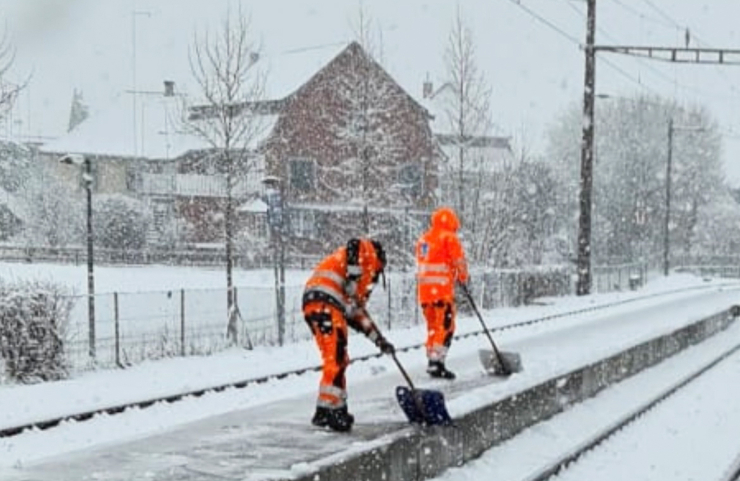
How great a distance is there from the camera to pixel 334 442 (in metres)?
9.48

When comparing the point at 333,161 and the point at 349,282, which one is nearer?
the point at 349,282

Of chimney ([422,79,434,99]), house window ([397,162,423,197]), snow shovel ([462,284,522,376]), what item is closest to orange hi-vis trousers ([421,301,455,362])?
snow shovel ([462,284,522,376])

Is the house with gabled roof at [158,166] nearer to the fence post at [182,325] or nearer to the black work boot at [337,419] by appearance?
the fence post at [182,325]

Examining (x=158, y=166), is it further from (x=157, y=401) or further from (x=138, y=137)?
(x=157, y=401)

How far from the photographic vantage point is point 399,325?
26.6 metres

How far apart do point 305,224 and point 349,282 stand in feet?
147

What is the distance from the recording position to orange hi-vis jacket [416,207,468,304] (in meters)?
13.6

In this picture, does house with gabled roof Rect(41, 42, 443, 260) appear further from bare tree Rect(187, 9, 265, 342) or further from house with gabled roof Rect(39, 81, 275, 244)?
bare tree Rect(187, 9, 265, 342)

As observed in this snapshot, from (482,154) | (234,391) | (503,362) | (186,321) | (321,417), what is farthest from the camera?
(482,154)

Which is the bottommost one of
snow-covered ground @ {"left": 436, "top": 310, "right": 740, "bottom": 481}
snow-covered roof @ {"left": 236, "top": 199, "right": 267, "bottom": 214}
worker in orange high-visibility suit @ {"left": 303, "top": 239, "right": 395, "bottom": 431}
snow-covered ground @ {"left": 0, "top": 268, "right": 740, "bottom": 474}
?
snow-covered ground @ {"left": 436, "top": 310, "right": 740, "bottom": 481}

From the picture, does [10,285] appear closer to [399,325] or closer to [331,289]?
[331,289]

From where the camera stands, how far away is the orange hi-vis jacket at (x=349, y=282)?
9.32 meters

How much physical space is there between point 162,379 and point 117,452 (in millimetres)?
7308

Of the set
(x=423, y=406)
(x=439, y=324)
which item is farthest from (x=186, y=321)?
(x=423, y=406)
